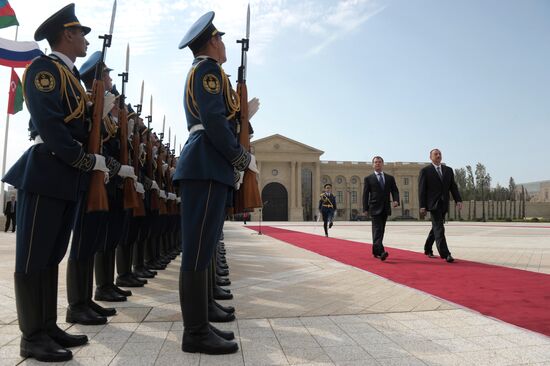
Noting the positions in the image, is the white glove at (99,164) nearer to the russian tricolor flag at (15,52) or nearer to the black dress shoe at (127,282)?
the black dress shoe at (127,282)

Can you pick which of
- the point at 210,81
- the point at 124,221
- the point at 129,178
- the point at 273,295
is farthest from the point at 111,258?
the point at 210,81

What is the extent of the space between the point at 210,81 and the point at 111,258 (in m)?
2.63

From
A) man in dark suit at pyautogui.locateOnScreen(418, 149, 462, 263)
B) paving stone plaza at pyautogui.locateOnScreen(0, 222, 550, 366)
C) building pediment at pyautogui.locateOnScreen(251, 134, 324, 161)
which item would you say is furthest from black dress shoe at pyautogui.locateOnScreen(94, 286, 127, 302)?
building pediment at pyautogui.locateOnScreen(251, 134, 324, 161)

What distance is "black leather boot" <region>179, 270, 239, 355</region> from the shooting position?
276 centimetres

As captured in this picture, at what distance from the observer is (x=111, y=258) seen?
15.3 feet

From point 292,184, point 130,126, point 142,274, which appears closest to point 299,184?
point 292,184

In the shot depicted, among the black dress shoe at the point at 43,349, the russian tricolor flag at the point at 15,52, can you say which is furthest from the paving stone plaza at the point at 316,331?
the russian tricolor flag at the point at 15,52

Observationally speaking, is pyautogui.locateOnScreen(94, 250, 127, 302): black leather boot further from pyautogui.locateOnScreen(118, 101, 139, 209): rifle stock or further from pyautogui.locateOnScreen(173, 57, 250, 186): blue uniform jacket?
pyautogui.locateOnScreen(173, 57, 250, 186): blue uniform jacket

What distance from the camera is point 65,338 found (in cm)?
288

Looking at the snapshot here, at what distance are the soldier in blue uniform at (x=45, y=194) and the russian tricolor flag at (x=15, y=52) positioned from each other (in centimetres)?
1500

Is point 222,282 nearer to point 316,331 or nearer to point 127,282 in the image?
point 127,282

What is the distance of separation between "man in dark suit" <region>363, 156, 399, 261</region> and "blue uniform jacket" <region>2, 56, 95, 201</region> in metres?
6.40

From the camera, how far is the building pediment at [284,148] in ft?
262

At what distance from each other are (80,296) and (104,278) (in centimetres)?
99
